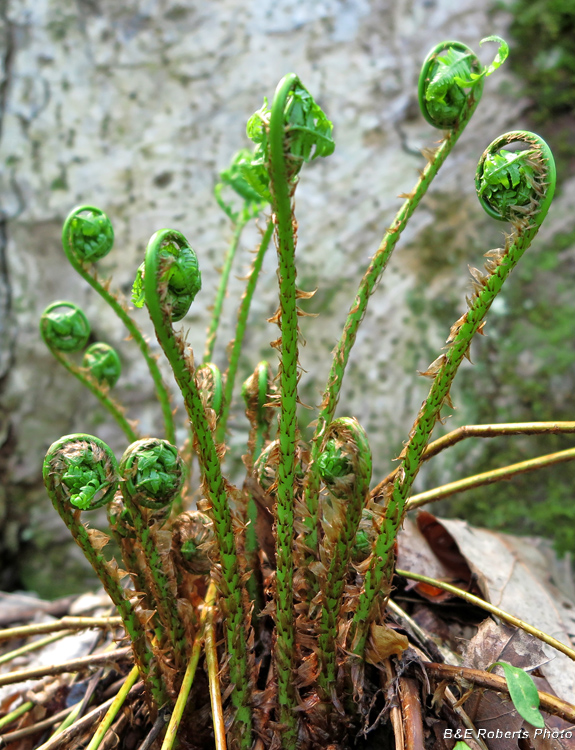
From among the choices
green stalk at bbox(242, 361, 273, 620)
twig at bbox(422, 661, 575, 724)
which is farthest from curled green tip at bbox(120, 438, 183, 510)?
twig at bbox(422, 661, 575, 724)

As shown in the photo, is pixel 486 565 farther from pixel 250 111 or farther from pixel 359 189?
pixel 250 111

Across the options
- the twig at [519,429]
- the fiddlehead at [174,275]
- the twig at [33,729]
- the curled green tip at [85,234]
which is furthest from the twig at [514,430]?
the twig at [33,729]

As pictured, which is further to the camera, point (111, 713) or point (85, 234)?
point (85, 234)

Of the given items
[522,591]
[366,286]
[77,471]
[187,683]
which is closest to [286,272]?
[366,286]

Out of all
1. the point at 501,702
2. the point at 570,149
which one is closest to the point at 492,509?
the point at 501,702

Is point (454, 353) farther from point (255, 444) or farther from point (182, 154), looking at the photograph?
point (182, 154)

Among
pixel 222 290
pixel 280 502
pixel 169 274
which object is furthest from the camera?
pixel 222 290
